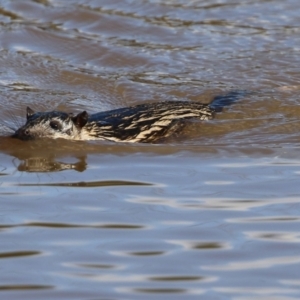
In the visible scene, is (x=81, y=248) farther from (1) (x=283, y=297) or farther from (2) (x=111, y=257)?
(1) (x=283, y=297)

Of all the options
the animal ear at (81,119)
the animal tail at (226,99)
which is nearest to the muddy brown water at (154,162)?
the animal tail at (226,99)

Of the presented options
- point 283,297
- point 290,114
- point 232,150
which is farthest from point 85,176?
point 290,114

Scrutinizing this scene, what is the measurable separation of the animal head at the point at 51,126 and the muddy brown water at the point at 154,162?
10 centimetres

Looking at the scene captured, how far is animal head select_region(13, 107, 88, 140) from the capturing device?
792cm

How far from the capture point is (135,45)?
12547 millimetres

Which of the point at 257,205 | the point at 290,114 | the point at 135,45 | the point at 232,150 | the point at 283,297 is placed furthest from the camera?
the point at 135,45

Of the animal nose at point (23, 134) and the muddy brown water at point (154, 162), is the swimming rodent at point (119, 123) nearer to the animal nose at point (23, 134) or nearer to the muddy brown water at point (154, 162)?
the animal nose at point (23, 134)

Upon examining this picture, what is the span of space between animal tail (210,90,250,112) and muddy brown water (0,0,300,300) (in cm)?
6

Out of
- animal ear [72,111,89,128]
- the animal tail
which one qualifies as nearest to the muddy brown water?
the animal tail

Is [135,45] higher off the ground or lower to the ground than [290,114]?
higher

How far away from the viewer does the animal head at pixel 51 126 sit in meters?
7.92

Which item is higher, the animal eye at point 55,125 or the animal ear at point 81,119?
the animal ear at point 81,119

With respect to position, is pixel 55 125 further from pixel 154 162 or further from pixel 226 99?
pixel 226 99

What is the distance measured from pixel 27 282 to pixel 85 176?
2.25 meters
